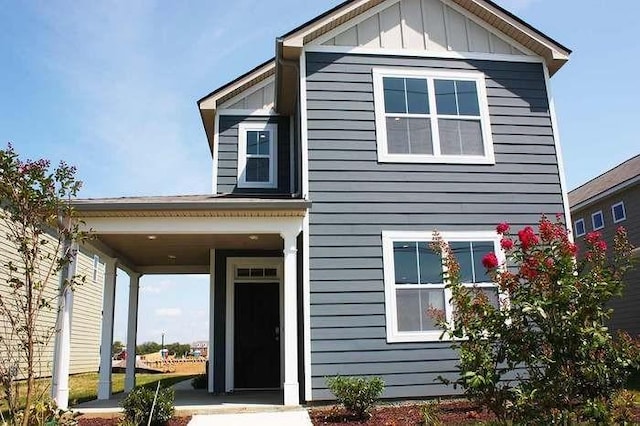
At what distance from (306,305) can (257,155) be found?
4194mm

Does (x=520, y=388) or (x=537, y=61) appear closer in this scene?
(x=520, y=388)

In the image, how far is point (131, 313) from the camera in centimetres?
1166

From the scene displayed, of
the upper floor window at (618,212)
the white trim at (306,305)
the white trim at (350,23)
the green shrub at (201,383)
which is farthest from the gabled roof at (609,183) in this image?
the green shrub at (201,383)

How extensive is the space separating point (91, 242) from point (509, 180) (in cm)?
652

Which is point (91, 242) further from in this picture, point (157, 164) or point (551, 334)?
point (551, 334)

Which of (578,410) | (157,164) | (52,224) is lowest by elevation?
(578,410)

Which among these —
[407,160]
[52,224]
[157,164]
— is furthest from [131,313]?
[407,160]

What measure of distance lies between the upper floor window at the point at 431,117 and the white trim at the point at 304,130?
1116 millimetres

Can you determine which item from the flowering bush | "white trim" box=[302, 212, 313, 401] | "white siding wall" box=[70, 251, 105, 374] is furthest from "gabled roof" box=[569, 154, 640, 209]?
"white siding wall" box=[70, 251, 105, 374]

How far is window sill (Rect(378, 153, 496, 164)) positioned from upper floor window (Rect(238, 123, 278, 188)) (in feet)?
10.2

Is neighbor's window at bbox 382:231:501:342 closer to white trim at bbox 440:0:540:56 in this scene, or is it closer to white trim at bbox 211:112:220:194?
white trim at bbox 440:0:540:56

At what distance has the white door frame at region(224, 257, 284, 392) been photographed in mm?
10023

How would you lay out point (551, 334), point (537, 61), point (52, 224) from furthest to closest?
point (537, 61) → point (52, 224) → point (551, 334)

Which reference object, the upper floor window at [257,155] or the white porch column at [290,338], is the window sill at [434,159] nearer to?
the white porch column at [290,338]
